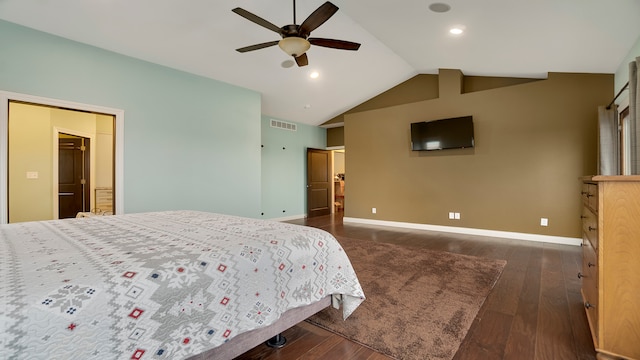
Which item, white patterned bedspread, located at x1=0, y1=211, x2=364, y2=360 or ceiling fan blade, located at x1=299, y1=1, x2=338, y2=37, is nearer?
white patterned bedspread, located at x1=0, y1=211, x2=364, y2=360

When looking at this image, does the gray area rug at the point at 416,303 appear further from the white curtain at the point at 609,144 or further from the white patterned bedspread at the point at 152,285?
the white curtain at the point at 609,144

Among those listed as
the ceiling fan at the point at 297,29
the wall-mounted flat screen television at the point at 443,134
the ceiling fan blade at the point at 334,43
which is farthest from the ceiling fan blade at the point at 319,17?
the wall-mounted flat screen television at the point at 443,134

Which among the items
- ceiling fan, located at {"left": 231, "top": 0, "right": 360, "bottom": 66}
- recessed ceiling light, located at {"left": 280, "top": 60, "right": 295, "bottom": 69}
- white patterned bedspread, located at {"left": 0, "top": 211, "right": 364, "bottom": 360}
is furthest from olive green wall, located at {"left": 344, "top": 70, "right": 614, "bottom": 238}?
white patterned bedspread, located at {"left": 0, "top": 211, "right": 364, "bottom": 360}

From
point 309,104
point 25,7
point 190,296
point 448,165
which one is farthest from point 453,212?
point 25,7

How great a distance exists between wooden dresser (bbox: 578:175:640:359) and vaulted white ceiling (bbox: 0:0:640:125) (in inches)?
83.8

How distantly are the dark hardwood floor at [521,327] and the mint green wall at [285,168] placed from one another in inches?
186

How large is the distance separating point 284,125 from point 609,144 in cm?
587

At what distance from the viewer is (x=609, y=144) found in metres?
3.48

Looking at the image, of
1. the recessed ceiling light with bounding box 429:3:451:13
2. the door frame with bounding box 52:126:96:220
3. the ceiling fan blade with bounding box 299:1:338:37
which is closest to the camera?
the ceiling fan blade with bounding box 299:1:338:37

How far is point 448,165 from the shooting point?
5.40 m

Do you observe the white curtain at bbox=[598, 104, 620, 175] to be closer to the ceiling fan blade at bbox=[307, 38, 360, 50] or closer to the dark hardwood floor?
the dark hardwood floor

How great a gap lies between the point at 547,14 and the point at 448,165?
291 cm

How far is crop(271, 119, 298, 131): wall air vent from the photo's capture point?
22.3ft

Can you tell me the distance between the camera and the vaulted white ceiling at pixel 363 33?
2.92 m
